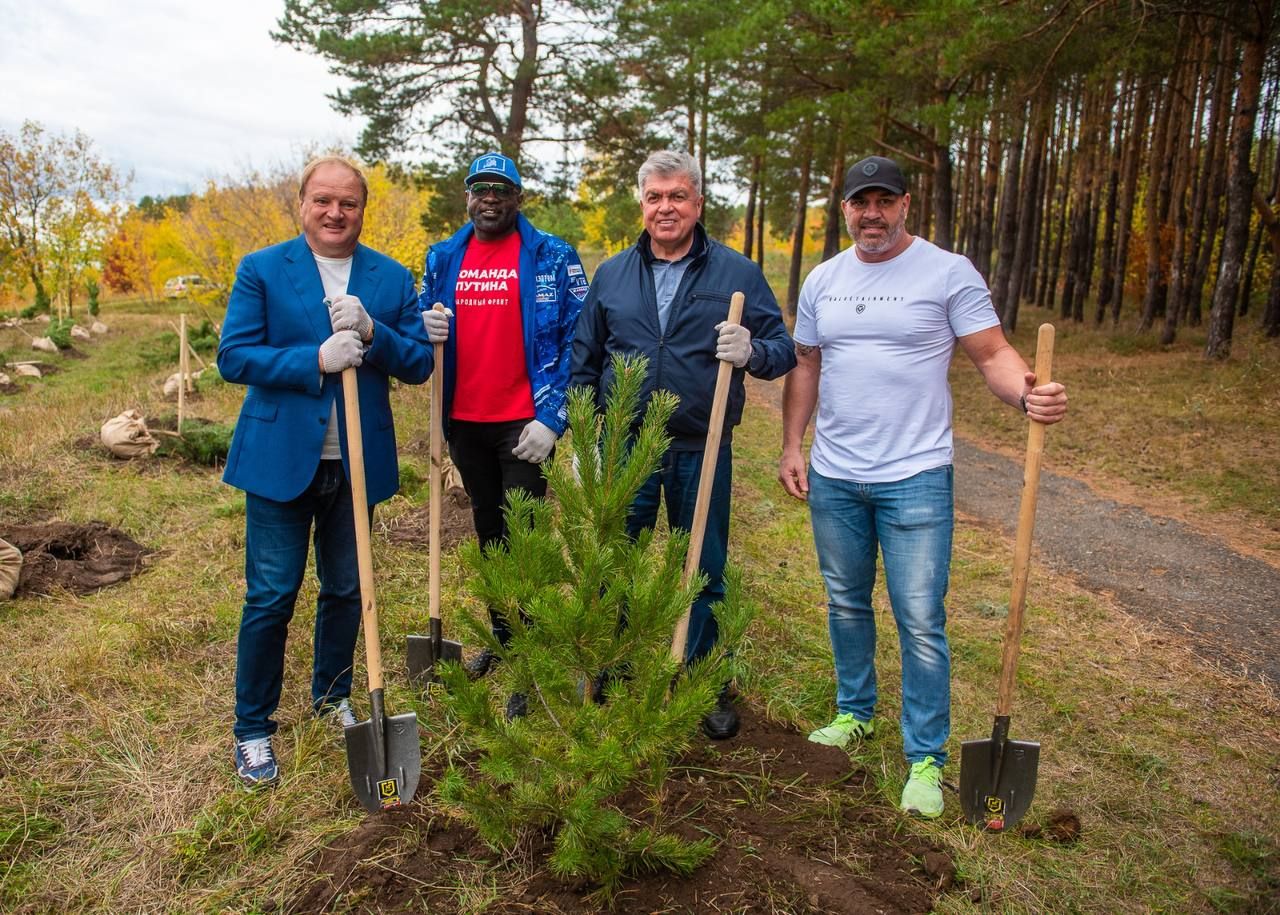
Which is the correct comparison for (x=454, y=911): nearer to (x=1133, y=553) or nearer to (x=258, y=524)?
(x=258, y=524)

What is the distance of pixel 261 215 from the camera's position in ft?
58.1

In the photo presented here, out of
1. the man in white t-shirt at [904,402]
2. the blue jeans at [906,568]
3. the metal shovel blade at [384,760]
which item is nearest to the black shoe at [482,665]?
the metal shovel blade at [384,760]

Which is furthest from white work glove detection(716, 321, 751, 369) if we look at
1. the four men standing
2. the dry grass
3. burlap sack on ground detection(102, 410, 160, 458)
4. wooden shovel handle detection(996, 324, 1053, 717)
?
burlap sack on ground detection(102, 410, 160, 458)

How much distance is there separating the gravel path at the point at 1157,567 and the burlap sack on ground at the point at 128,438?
7.63m

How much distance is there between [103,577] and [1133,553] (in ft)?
23.0

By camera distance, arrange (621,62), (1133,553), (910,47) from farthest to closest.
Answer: (621,62) < (910,47) < (1133,553)

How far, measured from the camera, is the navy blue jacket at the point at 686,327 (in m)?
3.01

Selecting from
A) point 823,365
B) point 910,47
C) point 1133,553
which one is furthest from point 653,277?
point 910,47

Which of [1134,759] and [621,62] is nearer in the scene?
[1134,759]

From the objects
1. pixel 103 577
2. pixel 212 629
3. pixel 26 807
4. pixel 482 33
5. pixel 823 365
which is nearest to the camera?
pixel 26 807

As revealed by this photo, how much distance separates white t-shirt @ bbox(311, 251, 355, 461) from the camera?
2939 mm

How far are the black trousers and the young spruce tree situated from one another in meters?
1.03

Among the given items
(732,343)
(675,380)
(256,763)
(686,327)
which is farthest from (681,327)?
(256,763)

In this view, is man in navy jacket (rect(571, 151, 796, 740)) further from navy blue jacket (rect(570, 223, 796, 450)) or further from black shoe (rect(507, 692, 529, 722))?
black shoe (rect(507, 692, 529, 722))
